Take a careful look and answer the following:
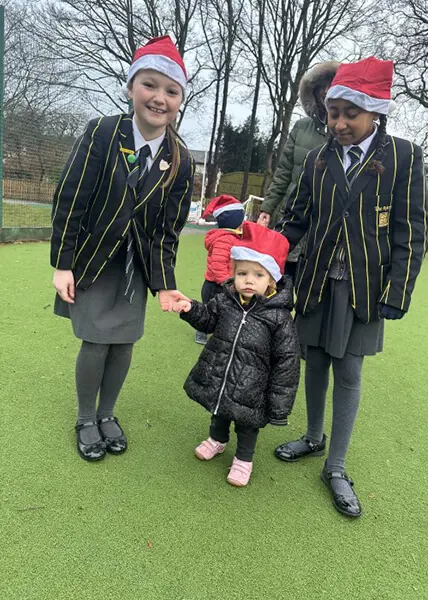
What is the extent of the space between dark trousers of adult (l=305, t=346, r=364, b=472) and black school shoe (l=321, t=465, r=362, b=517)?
0.11 feet

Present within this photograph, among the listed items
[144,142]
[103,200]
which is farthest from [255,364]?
[144,142]

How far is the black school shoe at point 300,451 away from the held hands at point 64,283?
1.39 metres

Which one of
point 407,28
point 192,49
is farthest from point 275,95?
point 407,28

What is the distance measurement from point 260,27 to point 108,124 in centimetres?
2199

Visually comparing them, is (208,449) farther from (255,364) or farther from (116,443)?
(255,364)

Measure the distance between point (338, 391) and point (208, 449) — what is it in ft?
2.43

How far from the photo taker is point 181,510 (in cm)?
203

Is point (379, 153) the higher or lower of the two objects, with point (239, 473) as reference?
higher

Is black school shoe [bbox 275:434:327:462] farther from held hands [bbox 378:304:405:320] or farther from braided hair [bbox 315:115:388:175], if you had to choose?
braided hair [bbox 315:115:388:175]

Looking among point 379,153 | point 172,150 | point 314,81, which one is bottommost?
point 172,150

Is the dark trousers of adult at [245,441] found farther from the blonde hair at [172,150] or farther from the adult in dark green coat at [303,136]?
the adult in dark green coat at [303,136]

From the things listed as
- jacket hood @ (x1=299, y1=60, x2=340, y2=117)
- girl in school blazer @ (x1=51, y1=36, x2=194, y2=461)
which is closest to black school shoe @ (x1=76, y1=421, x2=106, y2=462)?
girl in school blazer @ (x1=51, y1=36, x2=194, y2=461)

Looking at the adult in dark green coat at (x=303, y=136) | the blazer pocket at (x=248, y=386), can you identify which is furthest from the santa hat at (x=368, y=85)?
the blazer pocket at (x=248, y=386)

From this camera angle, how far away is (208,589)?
5.45ft
